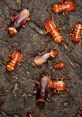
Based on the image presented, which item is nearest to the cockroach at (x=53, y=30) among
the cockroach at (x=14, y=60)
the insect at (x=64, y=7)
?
the insect at (x=64, y=7)

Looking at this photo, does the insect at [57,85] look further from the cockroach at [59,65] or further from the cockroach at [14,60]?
the cockroach at [14,60]

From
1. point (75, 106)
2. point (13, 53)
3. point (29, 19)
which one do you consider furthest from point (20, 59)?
point (75, 106)

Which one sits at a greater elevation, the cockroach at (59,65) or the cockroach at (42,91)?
the cockroach at (59,65)

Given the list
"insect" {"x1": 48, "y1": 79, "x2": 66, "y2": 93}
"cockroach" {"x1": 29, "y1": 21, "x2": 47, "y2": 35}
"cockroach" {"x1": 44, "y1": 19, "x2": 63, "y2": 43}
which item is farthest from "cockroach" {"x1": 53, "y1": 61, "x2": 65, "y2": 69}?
"cockroach" {"x1": 29, "y1": 21, "x2": 47, "y2": 35}

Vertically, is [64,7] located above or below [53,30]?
above

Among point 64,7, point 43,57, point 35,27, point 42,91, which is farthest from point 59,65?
point 64,7

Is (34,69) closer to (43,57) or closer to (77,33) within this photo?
(43,57)
